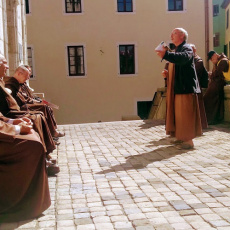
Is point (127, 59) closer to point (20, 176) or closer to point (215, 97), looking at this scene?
point (215, 97)

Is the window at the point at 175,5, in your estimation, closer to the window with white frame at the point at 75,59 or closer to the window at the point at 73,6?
the window at the point at 73,6

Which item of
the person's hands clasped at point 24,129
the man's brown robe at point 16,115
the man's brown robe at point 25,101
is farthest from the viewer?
the man's brown robe at point 25,101

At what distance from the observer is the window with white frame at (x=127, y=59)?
22.2 meters

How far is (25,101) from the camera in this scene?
7.15 metres

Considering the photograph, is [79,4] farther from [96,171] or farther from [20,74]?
[96,171]

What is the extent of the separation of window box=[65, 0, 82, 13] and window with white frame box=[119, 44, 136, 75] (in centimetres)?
322

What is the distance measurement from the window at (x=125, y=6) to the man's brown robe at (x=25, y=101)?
1542 centimetres

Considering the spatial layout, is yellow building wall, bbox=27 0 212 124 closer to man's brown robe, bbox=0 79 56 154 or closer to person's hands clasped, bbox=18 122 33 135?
man's brown robe, bbox=0 79 56 154

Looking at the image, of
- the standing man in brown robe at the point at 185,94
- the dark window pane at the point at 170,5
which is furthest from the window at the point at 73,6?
the standing man in brown robe at the point at 185,94

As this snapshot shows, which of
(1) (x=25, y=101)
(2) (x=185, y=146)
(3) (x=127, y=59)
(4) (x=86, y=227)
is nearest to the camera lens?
(4) (x=86, y=227)

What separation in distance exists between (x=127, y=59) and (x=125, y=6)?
10.0ft

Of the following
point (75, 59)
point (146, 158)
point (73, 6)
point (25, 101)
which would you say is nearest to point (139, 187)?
point (146, 158)

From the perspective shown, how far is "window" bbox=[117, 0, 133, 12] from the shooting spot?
72.1 feet

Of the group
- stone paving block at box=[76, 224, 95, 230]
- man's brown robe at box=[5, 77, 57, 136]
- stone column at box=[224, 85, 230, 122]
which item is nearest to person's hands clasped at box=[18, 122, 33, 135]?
stone paving block at box=[76, 224, 95, 230]
